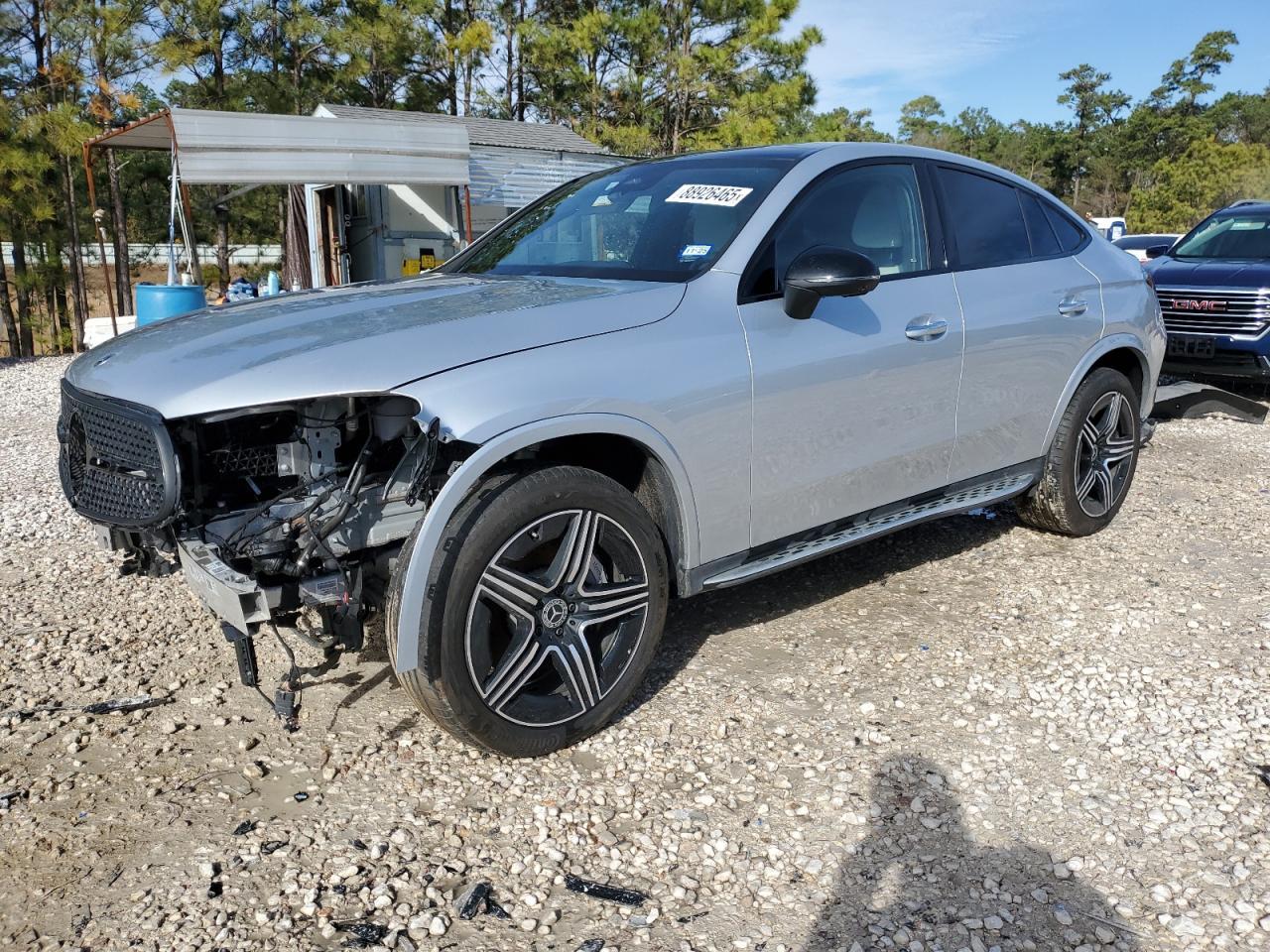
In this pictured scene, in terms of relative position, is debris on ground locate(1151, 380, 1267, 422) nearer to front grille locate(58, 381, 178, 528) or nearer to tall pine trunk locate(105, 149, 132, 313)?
front grille locate(58, 381, 178, 528)

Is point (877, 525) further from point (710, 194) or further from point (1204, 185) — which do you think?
point (1204, 185)

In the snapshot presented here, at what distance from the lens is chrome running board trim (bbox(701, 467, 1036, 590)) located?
3352mm

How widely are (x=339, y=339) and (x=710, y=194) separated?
5.16 ft

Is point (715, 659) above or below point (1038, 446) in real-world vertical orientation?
below

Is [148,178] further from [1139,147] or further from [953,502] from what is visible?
[1139,147]

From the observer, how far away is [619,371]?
285cm

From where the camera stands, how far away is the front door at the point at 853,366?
10.6 feet

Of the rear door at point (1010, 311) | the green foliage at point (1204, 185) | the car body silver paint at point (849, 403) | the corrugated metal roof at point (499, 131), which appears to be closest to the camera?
the car body silver paint at point (849, 403)

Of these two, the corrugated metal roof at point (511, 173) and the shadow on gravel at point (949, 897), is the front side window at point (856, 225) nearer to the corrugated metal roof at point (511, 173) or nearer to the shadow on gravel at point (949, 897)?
the shadow on gravel at point (949, 897)

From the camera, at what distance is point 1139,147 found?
60719 mm

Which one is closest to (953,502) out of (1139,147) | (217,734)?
(217,734)

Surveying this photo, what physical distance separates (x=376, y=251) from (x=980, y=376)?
46.8 ft

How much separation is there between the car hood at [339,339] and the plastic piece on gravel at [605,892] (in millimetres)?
1360

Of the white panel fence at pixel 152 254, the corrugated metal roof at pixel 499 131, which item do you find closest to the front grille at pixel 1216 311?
the corrugated metal roof at pixel 499 131
